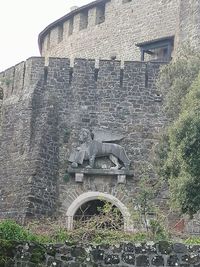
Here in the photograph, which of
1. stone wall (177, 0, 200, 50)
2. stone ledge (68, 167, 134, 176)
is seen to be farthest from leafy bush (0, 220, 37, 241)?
stone wall (177, 0, 200, 50)

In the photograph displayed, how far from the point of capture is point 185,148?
16.4 meters

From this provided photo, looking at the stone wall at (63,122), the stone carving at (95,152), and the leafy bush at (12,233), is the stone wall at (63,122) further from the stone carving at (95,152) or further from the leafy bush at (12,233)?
the leafy bush at (12,233)

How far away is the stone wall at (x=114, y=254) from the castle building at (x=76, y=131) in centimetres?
1094

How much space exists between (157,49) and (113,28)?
144 inches

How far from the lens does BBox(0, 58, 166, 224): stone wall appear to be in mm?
20422

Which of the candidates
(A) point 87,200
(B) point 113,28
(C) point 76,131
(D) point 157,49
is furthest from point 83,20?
(A) point 87,200

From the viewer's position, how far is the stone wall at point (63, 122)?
20.4 m

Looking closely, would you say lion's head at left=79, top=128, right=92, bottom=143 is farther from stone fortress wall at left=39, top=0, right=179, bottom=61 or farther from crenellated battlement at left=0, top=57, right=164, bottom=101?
stone fortress wall at left=39, top=0, right=179, bottom=61

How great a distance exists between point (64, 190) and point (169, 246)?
1241 centimetres

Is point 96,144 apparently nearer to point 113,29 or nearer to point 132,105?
point 132,105

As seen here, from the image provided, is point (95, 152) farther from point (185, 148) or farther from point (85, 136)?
point (185, 148)

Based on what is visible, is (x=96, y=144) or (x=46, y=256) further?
(x=96, y=144)

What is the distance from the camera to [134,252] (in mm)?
8422

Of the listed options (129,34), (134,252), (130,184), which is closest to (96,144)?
(130,184)
